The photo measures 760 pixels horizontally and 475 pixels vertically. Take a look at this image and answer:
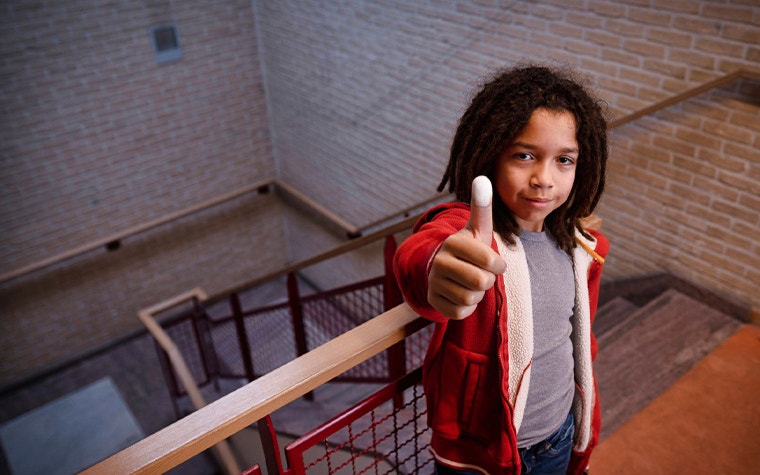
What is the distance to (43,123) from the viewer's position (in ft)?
17.8

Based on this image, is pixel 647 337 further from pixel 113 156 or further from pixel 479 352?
pixel 113 156

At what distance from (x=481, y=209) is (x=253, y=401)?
63 centimetres

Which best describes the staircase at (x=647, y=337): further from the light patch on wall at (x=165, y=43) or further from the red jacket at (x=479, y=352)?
the light patch on wall at (x=165, y=43)

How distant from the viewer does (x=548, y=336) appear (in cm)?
147

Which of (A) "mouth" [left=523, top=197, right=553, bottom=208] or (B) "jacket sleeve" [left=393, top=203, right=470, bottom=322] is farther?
(A) "mouth" [left=523, top=197, right=553, bottom=208]

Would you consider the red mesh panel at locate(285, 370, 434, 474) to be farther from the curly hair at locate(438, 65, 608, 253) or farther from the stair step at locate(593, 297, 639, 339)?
the stair step at locate(593, 297, 639, 339)

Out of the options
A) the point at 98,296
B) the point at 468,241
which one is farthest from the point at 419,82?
the point at 98,296

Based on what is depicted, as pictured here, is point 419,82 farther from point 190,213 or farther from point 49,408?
point 49,408

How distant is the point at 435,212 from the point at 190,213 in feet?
18.2

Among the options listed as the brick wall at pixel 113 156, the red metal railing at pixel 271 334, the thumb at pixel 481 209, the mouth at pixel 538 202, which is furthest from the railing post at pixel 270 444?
the brick wall at pixel 113 156

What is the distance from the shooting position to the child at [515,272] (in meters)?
1.30

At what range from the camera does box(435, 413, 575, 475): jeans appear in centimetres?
158

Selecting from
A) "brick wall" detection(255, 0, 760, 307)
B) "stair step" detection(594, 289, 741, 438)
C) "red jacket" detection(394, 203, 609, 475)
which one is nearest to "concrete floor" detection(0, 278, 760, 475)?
"stair step" detection(594, 289, 741, 438)

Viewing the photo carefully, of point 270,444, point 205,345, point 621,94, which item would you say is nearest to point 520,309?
point 270,444
